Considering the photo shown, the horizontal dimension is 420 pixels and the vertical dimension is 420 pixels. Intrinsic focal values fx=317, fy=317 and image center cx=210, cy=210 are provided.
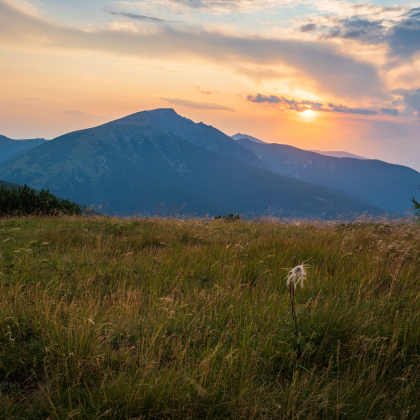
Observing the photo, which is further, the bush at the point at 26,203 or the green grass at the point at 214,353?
the bush at the point at 26,203

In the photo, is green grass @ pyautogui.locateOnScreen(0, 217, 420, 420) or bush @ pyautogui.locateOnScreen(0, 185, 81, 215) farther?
bush @ pyautogui.locateOnScreen(0, 185, 81, 215)

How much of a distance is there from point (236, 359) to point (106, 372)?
Answer: 3.47 feet

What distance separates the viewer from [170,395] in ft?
7.30

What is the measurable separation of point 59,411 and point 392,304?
11.5 ft

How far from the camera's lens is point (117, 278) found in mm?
4934

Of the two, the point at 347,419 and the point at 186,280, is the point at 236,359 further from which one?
the point at 186,280

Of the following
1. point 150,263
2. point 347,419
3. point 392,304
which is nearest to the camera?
point 347,419

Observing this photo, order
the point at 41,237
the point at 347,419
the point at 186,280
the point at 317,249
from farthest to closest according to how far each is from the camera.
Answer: the point at 41,237 → the point at 317,249 → the point at 186,280 → the point at 347,419

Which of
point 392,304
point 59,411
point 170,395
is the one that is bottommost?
point 59,411

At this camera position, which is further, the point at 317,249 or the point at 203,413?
the point at 317,249

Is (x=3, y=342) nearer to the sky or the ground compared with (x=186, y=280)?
nearer to the ground

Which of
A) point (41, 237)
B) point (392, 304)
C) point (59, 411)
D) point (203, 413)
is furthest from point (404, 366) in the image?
point (41, 237)

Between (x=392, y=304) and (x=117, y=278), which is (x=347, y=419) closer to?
(x=392, y=304)

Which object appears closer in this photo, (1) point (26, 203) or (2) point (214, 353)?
(2) point (214, 353)
